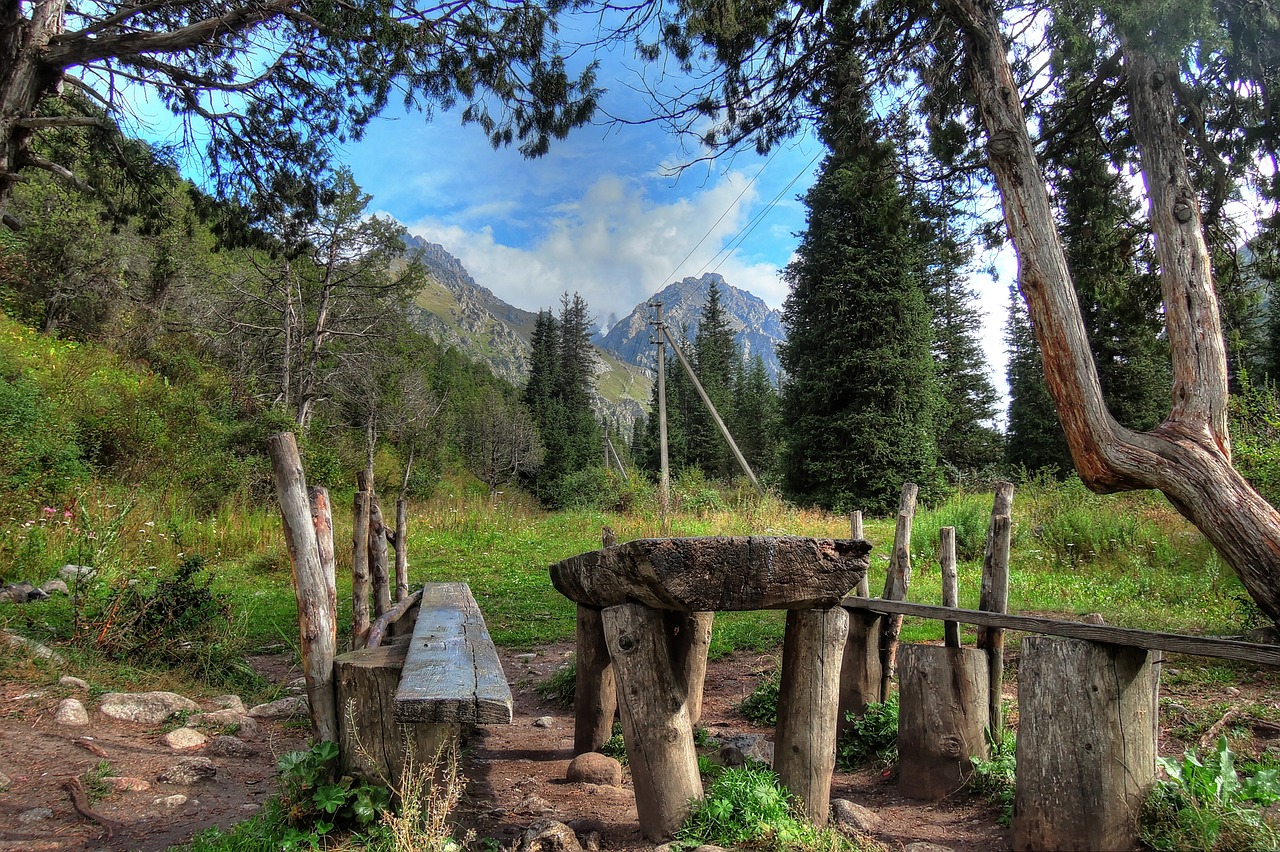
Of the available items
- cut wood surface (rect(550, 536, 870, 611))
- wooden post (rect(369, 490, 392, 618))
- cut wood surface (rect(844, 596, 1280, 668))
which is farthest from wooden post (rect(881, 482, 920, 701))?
wooden post (rect(369, 490, 392, 618))

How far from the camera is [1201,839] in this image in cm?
234

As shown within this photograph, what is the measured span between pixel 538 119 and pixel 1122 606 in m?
8.82

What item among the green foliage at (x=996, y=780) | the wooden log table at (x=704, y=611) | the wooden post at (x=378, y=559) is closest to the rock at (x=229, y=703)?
the wooden post at (x=378, y=559)

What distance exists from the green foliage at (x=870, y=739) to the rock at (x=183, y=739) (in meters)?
3.97

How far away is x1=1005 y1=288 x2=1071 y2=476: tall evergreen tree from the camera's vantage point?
92.9 ft

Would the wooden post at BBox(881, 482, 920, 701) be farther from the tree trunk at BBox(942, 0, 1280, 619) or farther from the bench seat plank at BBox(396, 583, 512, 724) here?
the bench seat plank at BBox(396, 583, 512, 724)

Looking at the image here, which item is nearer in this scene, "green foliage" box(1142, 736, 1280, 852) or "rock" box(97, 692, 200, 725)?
"green foliage" box(1142, 736, 1280, 852)

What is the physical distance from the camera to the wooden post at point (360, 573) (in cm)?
440

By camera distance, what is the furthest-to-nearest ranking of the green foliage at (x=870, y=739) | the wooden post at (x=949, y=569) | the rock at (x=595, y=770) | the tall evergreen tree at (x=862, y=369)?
the tall evergreen tree at (x=862, y=369)
the wooden post at (x=949, y=569)
the green foliage at (x=870, y=739)
the rock at (x=595, y=770)

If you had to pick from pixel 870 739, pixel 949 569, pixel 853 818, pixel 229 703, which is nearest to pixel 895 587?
pixel 949 569

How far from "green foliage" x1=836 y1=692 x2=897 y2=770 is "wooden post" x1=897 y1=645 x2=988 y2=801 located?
504 millimetres

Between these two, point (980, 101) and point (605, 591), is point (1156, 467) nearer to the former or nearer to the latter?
point (980, 101)

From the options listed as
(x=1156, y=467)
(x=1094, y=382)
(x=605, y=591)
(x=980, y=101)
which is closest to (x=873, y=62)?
(x=980, y=101)

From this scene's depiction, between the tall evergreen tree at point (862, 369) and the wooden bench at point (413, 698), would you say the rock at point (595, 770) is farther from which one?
the tall evergreen tree at point (862, 369)
